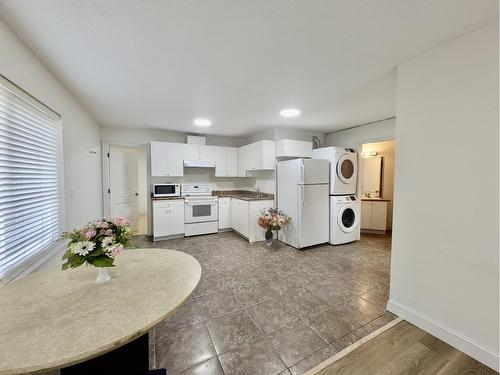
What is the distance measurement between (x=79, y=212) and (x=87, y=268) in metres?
1.72

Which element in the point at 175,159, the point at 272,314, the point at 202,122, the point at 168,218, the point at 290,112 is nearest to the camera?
the point at 272,314

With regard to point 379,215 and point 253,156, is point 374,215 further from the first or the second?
point 253,156

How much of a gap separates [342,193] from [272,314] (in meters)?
2.65

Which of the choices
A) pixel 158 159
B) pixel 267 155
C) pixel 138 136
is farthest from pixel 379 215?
pixel 138 136

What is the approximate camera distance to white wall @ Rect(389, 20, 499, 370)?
138 centimetres

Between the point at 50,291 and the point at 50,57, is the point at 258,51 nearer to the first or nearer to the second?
the point at 50,57

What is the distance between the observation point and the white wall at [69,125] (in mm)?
1440

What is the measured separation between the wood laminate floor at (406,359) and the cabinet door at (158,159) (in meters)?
4.05

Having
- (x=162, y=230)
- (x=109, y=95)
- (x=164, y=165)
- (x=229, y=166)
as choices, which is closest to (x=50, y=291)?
(x=109, y=95)

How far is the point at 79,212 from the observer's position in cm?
262

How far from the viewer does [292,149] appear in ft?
13.5

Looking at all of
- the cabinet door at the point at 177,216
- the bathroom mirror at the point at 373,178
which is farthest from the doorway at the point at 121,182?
the bathroom mirror at the point at 373,178

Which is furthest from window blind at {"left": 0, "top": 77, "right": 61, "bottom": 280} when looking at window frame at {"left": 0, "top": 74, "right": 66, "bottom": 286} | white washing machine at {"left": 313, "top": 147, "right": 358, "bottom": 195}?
white washing machine at {"left": 313, "top": 147, "right": 358, "bottom": 195}

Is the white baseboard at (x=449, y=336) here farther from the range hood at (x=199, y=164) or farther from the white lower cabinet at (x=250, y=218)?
the range hood at (x=199, y=164)
